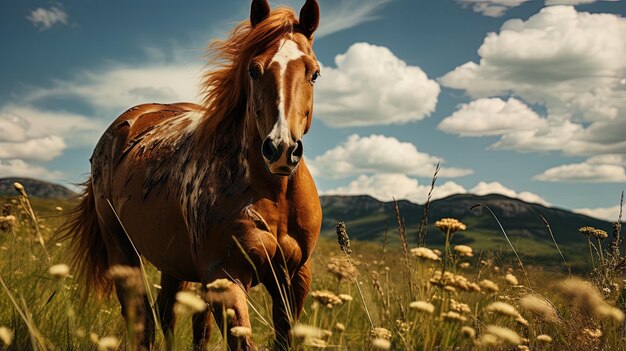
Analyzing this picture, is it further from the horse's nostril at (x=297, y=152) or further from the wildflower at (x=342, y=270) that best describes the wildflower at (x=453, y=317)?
the horse's nostril at (x=297, y=152)

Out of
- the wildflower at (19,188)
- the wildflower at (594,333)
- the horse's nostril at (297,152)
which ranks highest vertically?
the horse's nostril at (297,152)

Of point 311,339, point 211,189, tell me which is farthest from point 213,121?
point 311,339

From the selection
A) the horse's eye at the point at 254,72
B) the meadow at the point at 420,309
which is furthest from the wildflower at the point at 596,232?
the horse's eye at the point at 254,72

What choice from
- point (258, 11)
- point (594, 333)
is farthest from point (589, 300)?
point (258, 11)

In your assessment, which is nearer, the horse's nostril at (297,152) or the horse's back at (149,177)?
the horse's nostril at (297,152)

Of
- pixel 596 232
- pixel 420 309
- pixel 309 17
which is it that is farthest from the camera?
pixel 596 232

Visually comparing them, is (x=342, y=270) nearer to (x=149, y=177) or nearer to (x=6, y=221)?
(x=149, y=177)

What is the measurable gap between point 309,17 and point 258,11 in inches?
17.2

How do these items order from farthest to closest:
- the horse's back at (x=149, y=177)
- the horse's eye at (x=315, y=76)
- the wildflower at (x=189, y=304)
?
the horse's back at (x=149, y=177) → the horse's eye at (x=315, y=76) → the wildflower at (x=189, y=304)

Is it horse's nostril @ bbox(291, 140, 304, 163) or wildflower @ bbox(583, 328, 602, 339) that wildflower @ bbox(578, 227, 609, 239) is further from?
horse's nostril @ bbox(291, 140, 304, 163)

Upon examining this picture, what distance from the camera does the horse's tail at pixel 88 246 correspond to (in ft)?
21.1

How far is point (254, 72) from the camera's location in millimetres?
3754

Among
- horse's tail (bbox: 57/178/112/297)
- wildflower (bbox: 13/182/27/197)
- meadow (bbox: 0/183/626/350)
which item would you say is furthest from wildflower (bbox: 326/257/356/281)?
horse's tail (bbox: 57/178/112/297)

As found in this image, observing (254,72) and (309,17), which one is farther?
(309,17)
